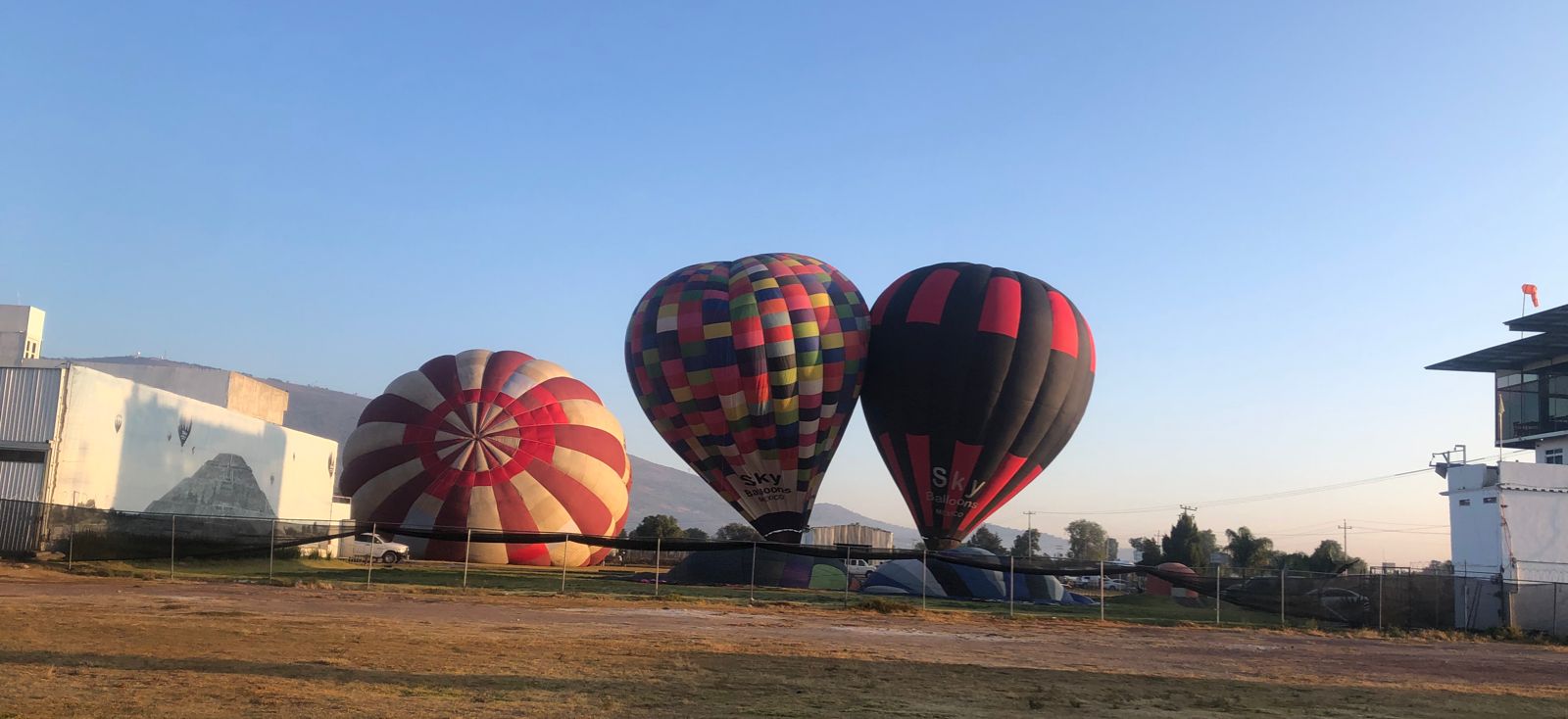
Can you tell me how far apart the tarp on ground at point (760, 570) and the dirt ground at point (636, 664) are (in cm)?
803

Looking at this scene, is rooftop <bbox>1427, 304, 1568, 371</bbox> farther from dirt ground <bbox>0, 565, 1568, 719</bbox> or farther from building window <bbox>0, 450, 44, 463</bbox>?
building window <bbox>0, 450, 44, 463</bbox>

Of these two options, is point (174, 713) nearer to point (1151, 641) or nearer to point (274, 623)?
point (274, 623)

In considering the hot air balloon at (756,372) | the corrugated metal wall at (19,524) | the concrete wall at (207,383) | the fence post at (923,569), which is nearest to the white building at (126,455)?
the corrugated metal wall at (19,524)

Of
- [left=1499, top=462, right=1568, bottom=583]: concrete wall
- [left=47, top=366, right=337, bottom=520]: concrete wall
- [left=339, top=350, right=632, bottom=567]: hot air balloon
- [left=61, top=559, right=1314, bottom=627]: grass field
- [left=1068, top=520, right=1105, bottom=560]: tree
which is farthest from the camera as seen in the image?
[left=1068, top=520, right=1105, bottom=560]: tree

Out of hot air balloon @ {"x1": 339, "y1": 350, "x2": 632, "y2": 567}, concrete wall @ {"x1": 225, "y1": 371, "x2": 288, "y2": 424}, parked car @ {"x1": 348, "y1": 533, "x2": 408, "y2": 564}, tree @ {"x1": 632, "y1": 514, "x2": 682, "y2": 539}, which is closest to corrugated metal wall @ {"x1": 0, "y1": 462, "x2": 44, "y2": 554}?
parked car @ {"x1": 348, "y1": 533, "x2": 408, "y2": 564}

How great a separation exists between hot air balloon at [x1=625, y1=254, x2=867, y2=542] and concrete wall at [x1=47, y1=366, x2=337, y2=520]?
13087 mm

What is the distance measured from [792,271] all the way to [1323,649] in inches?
768

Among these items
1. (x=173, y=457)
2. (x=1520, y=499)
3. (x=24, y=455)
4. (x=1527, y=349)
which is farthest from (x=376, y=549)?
(x=1527, y=349)

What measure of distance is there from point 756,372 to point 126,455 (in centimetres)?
Answer: 1709

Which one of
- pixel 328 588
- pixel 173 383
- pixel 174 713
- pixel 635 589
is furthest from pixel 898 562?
pixel 173 383

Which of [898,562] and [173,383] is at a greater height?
[173,383]

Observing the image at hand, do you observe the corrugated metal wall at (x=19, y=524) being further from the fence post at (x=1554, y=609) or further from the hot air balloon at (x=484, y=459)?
the fence post at (x=1554, y=609)

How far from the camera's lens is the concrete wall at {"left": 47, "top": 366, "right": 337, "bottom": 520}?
96.9ft

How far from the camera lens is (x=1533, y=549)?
37188 mm
